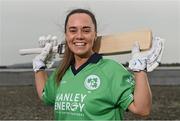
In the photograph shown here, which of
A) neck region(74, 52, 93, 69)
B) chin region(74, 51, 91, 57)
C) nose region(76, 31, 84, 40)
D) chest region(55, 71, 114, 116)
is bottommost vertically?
chest region(55, 71, 114, 116)

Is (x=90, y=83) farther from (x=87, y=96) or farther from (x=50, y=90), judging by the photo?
(x=50, y=90)

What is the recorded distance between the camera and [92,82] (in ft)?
6.77

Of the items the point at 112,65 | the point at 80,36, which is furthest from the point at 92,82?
the point at 80,36

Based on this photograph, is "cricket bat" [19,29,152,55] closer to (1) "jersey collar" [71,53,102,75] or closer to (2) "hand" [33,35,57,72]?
(1) "jersey collar" [71,53,102,75]

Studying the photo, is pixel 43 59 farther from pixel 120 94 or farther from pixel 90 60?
pixel 120 94

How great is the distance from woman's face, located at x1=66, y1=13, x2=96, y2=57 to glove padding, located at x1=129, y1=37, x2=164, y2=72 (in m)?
0.22

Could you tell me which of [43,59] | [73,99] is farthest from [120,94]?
[43,59]

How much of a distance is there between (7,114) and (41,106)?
1.28 m

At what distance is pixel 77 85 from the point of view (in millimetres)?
2109

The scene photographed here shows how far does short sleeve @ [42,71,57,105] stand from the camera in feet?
7.61

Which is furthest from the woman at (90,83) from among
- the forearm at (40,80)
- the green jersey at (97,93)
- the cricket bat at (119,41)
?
the forearm at (40,80)

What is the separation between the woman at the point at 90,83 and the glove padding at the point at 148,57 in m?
0.04

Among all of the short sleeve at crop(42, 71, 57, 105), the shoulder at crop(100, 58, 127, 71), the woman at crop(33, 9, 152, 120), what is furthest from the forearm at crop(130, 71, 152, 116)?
the short sleeve at crop(42, 71, 57, 105)

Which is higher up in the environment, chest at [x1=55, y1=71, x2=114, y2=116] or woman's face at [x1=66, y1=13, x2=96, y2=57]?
woman's face at [x1=66, y1=13, x2=96, y2=57]
